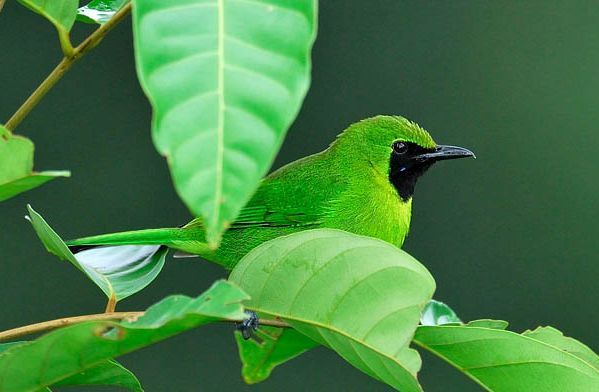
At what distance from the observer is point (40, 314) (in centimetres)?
984

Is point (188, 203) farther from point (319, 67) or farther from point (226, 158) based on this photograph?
point (319, 67)

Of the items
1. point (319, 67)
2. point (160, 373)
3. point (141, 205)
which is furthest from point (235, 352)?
point (319, 67)

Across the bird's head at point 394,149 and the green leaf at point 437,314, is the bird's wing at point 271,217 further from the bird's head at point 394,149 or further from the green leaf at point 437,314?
the green leaf at point 437,314

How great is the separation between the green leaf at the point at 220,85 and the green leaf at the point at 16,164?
402 mm

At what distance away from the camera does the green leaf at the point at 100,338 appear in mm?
1742

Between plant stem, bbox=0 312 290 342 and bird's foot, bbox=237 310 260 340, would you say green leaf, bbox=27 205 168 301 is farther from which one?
plant stem, bbox=0 312 290 342

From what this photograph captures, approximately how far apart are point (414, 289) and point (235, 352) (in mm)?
7819

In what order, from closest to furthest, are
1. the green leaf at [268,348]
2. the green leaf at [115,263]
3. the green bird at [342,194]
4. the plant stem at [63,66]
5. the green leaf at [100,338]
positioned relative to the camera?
1. the green leaf at [100,338]
2. the plant stem at [63,66]
3. the green leaf at [115,263]
4. the green leaf at [268,348]
5. the green bird at [342,194]

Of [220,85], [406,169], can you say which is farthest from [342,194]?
[220,85]

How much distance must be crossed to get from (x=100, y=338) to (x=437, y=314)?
3.79 ft

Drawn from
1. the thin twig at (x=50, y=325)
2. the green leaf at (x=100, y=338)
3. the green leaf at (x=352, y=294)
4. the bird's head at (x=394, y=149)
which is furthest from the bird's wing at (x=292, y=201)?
the green leaf at (x=100, y=338)

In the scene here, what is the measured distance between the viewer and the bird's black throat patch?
416cm

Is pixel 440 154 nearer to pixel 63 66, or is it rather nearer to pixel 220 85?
pixel 63 66

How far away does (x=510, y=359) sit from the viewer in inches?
84.4
